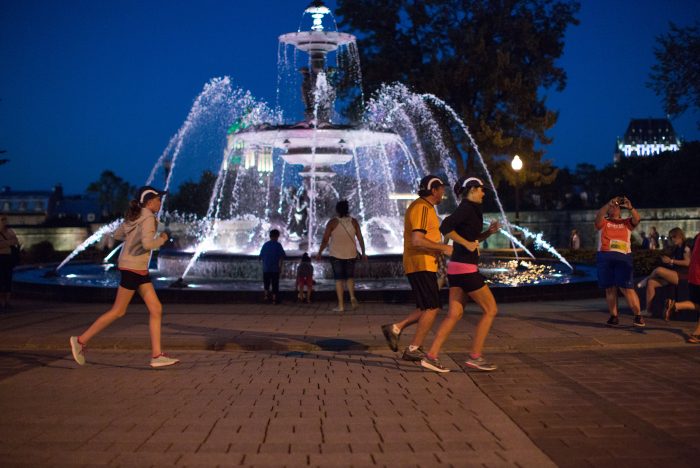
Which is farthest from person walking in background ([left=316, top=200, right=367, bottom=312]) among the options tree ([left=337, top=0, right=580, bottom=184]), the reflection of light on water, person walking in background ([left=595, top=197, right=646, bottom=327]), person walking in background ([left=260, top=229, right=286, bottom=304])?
tree ([left=337, top=0, right=580, bottom=184])

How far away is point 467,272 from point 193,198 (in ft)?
278

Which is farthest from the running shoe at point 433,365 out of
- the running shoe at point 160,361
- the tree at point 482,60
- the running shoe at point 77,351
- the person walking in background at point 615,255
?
the tree at point 482,60

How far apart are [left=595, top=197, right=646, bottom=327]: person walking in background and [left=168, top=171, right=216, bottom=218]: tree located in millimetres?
77476

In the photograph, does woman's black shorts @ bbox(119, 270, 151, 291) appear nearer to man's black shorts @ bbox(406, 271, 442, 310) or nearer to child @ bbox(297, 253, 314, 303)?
man's black shorts @ bbox(406, 271, 442, 310)

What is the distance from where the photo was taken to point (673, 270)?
42.5 feet

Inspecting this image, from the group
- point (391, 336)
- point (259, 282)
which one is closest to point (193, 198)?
point (259, 282)

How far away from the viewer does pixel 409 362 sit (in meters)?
9.77

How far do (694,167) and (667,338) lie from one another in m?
58.4

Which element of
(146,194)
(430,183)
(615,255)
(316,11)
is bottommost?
(615,255)

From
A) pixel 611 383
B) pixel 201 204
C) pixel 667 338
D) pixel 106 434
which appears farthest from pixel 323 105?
pixel 201 204

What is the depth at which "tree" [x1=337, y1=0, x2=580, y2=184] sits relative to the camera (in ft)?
153

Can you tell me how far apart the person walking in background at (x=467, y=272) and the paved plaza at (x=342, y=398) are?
24cm

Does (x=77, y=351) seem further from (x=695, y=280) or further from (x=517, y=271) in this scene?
(x=517, y=271)

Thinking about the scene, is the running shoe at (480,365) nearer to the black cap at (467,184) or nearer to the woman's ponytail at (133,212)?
the black cap at (467,184)
